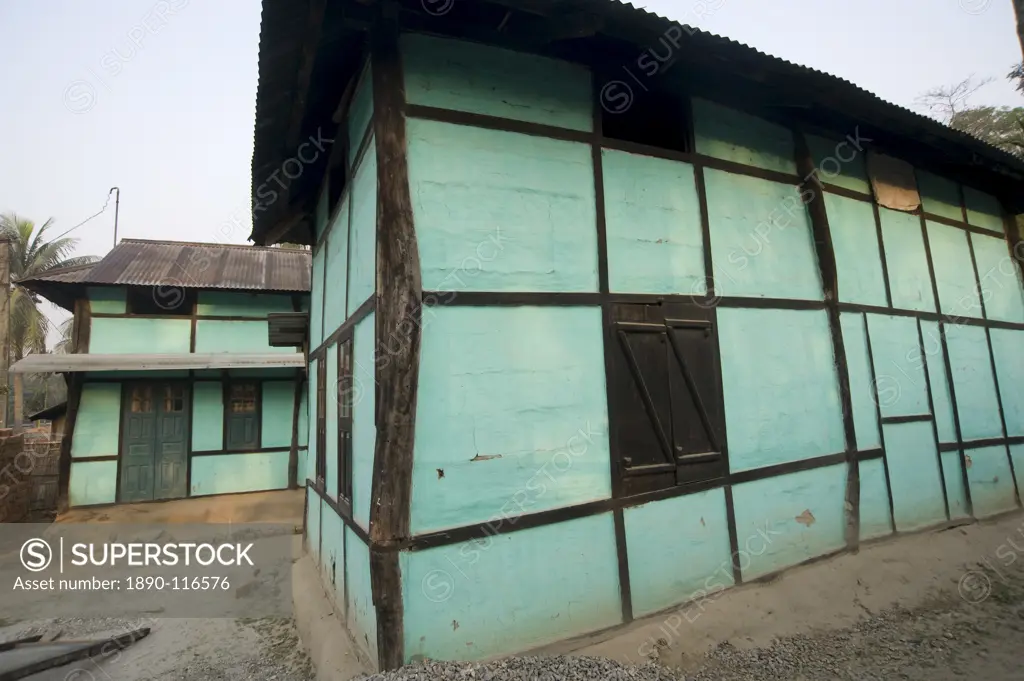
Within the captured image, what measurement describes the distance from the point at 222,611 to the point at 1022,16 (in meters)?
10.2

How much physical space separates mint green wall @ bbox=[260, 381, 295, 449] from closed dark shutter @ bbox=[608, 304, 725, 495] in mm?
9611

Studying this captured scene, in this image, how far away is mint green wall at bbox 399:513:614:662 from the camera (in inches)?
124

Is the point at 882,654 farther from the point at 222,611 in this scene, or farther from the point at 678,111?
the point at 222,611

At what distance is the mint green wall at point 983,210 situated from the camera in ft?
24.0

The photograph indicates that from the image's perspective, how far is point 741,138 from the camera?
506 cm

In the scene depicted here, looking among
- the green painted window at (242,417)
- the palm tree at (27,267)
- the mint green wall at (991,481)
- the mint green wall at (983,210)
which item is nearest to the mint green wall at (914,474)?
the mint green wall at (991,481)

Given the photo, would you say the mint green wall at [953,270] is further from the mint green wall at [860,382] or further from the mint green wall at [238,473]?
the mint green wall at [238,473]

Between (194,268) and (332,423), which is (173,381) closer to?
(194,268)

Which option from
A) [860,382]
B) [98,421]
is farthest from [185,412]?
[860,382]

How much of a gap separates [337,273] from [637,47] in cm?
380

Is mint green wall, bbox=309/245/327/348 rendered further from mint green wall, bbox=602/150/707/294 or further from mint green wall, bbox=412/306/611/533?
mint green wall, bbox=602/150/707/294

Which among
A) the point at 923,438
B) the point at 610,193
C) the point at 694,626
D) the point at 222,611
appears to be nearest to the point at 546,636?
the point at 694,626

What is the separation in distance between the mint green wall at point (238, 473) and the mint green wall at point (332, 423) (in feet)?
21.5

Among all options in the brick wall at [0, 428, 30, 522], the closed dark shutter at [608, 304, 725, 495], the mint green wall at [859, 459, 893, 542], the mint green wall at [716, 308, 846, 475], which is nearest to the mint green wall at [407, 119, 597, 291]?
the closed dark shutter at [608, 304, 725, 495]
